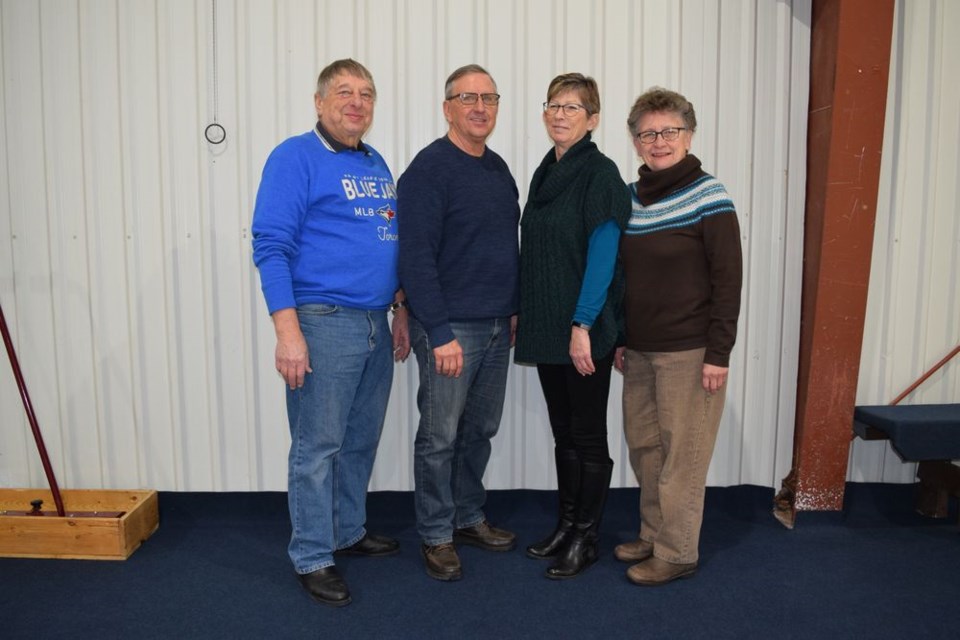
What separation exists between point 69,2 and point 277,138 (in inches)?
39.9

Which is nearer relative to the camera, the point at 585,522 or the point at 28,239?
the point at 585,522

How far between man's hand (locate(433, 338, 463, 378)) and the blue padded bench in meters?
1.77

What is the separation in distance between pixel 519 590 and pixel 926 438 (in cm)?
170

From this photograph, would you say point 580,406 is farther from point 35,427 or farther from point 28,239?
point 28,239

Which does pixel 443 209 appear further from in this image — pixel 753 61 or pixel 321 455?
pixel 753 61

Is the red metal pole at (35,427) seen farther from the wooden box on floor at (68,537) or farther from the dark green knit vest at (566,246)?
the dark green knit vest at (566,246)

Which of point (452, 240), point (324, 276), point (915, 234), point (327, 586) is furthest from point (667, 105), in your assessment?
point (327, 586)

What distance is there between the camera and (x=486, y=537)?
2668mm

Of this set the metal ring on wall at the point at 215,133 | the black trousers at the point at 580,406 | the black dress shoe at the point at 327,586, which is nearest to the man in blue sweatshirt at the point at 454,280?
the black trousers at the point at 580,406

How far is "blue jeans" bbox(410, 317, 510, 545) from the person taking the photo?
238cm

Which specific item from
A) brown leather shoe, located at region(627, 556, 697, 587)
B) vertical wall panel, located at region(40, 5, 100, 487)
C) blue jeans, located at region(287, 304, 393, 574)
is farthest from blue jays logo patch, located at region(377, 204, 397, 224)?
brown leather shoe, located at region(627, 556, 697, 587)

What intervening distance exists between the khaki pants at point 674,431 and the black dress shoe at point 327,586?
1.09 m

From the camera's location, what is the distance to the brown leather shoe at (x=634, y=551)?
2.55m

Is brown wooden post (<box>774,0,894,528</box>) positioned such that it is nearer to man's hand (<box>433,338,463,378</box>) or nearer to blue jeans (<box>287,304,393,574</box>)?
man's hand (<box>433,338,463,378</box>)
